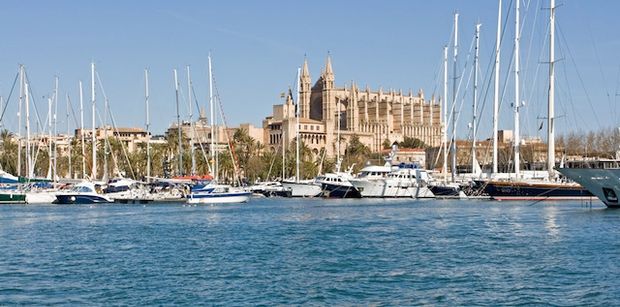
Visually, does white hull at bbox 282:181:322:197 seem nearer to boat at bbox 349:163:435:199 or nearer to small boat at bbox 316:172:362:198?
small boat at bbox 316:172:362:198

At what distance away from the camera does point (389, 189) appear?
311 ft

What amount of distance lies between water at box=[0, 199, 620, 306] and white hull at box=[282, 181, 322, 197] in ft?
151

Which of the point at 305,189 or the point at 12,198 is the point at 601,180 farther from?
the point at 305,189

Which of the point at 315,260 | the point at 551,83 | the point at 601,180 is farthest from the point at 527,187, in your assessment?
the point at 315,260

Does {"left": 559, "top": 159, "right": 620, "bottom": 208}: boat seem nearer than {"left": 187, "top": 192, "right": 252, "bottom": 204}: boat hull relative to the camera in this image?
Yes

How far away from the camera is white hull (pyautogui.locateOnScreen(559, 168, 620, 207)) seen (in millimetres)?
56750

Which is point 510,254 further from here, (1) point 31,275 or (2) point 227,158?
(2) point 227,158

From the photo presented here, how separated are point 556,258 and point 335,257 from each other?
7.80 m

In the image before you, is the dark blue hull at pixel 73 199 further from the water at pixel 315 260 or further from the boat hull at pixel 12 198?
the water at pixel 315 260

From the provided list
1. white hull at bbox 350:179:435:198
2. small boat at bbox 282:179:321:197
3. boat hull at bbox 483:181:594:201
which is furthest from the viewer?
small boat at bbox 282:179:321:197

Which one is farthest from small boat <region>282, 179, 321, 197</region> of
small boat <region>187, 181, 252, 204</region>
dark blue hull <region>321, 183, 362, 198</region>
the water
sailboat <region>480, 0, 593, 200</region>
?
the water

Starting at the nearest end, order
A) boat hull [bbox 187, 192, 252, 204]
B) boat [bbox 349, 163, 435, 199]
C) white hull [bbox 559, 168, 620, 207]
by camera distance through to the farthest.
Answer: white hull [bbox 559, 168, 620, 207]
boat hull [bbox 187, 192, 252, 204]
boat [bbox 349, 163, 435, 199]

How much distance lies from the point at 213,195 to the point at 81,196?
10.8 metres

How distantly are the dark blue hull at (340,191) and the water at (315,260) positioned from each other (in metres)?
38.9
